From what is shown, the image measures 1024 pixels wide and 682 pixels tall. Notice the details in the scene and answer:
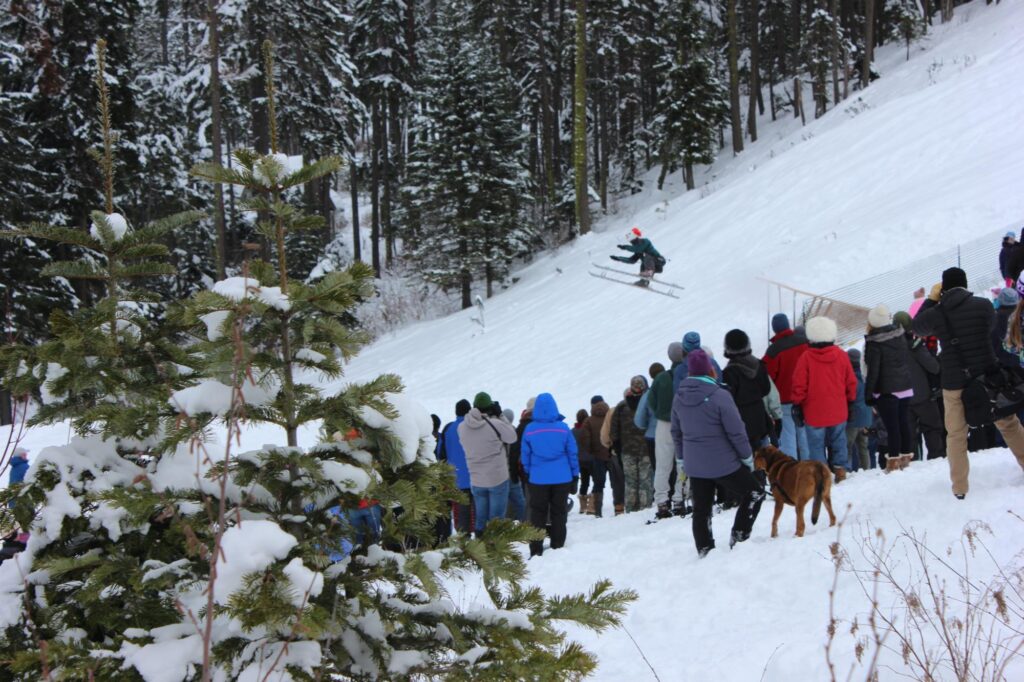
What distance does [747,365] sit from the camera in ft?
23.9

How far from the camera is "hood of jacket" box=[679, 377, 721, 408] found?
19.8 ft

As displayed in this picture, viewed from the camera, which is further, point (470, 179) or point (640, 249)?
point (470, 179)

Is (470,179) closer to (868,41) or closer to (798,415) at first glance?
(868,41)

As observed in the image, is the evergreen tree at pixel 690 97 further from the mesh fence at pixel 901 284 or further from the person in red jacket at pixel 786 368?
the person in red jacket at pixel 786 368

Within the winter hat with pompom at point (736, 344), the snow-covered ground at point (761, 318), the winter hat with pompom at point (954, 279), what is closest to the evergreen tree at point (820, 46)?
the snow-covered ground at point (761, 318)

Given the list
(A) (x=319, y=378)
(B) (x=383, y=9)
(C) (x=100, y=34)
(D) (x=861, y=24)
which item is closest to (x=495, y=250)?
(B) (x=383, y=9)

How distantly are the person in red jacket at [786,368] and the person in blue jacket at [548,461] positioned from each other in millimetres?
2254

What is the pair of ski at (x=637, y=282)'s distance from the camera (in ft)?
60.7

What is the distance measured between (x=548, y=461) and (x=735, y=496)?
7.34 feet

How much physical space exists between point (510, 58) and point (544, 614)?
36.7 meters

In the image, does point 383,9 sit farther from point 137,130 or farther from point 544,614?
point 544,614

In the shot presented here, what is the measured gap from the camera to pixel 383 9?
1174 inches

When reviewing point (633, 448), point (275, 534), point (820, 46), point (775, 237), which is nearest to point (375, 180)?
point (775, 237)

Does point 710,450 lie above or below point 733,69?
below
